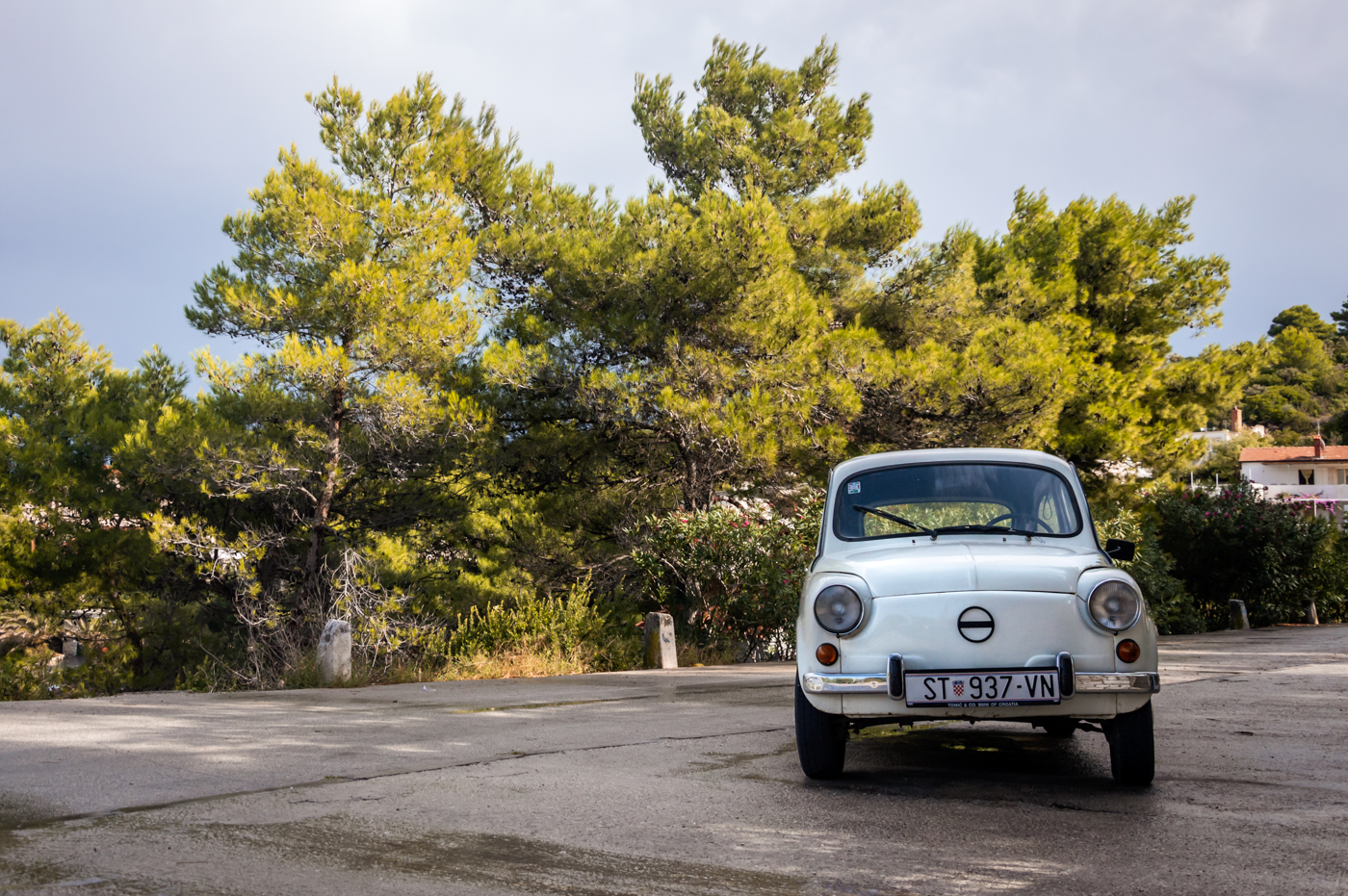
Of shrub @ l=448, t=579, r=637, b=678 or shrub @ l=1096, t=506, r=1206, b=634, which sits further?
shrub @ l=1096, t=506, r=1206, b=634

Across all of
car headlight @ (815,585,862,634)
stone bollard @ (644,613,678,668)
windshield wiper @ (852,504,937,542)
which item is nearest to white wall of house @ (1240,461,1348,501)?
stone bollard @ (644,613,678,668)

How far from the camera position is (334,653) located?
11.3m

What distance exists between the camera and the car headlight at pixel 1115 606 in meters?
4.83

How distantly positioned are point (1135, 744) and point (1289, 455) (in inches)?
3224

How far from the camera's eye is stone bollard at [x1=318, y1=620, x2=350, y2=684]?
1123 centimetres

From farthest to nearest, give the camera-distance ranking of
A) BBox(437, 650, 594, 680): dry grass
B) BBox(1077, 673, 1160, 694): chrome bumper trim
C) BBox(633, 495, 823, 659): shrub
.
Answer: BBox(633, 495, 823, 659): shrub, BBox(437, 650, 594, 680): dry grass, BBox(1077, 673, 1160, 694): chrome bumper trim

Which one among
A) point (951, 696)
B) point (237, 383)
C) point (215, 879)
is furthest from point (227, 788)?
point (237, 383)

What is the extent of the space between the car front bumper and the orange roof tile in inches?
3213

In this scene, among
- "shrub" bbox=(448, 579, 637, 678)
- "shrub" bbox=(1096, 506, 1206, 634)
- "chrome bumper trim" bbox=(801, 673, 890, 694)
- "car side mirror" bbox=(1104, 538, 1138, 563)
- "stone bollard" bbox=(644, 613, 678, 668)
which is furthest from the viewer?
"shrub" bbox=(1096, 506, 1206, 634)

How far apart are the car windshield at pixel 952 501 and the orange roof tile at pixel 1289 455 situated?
80.6 meters

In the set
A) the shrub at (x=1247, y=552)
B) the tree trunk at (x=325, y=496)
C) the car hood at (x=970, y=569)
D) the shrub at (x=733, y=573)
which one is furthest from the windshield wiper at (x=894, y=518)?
the shrub at (x=1247, y=552)

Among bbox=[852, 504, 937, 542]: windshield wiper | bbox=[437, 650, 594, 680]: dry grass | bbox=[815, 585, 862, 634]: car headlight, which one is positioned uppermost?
bbox=[852, 504, 937, 542]: windshield wiper

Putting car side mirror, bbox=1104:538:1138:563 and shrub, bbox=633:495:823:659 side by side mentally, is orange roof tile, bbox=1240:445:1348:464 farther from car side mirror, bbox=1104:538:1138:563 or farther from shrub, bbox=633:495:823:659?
car side mirror, bbox=1104:538:1138:563

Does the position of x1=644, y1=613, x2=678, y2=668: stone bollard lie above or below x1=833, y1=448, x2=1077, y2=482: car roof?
below
